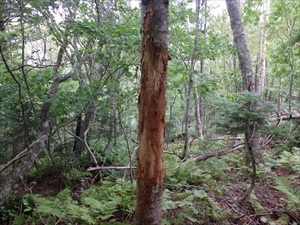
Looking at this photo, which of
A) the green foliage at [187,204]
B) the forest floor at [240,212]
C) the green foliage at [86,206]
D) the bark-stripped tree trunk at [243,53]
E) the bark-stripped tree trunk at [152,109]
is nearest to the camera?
the bark-stripped tree trunk at [152,109]

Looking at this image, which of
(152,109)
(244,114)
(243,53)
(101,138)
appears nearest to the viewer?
(152,109)

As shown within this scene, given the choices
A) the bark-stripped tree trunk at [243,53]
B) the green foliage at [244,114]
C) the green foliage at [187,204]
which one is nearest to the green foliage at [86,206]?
the green foliage at [187,204]

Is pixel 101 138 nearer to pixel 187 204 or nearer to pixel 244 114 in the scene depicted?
pixel 187 204

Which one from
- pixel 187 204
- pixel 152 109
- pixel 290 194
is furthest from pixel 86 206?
pixel 290 194

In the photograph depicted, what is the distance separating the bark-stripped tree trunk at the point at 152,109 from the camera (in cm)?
253

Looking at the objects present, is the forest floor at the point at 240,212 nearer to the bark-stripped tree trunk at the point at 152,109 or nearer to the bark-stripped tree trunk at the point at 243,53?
the bark-stripped tree trunk at the point at 152,109

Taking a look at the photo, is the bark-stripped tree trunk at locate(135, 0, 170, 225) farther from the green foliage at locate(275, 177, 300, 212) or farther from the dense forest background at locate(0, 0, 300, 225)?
the green foliage at locate(275, 177, 300, 212)

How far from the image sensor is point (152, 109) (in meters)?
2.57

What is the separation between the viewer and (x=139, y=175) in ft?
8.73

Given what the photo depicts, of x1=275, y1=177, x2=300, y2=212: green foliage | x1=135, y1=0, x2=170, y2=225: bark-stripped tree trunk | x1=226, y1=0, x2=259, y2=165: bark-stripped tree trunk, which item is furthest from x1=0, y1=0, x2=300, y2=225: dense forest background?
x1=135, y1=0, x2=170, y2=225: bark-stripped tree trunk

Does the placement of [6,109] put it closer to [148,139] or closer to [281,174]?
[148,139]

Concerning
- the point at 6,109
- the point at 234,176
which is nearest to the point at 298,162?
the point at 234,176

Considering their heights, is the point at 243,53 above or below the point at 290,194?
above

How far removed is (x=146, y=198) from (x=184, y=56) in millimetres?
5243
